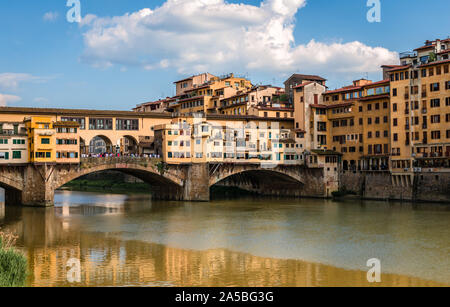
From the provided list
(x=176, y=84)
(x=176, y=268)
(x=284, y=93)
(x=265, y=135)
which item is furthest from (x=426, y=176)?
(x=176, y=84)

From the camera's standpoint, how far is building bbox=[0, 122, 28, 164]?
50000 millimetres

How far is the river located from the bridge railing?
213 inches

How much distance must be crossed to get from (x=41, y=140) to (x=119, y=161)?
8.72 meters

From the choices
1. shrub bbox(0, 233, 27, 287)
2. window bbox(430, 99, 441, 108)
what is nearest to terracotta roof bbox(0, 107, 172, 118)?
window bbox(430, 99, 441, 108)

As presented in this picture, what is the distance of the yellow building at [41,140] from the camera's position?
50.5 meters

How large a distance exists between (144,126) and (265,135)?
1582 centimetres

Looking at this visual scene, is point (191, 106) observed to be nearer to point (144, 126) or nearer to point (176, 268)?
point (144, 126)

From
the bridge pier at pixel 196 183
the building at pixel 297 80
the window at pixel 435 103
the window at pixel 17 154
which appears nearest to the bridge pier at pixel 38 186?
the window at pixel 17 154

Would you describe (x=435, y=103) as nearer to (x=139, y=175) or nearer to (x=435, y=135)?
(x=435, y=135)

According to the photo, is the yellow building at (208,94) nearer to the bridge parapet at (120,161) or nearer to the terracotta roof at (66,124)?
the bridge parapet at (120,161)

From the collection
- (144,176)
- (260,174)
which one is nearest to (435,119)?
(260,174)

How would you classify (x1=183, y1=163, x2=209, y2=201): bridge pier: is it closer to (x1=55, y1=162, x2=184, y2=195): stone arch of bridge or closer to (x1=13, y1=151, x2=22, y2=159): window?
(x1=55, y1=162, x2=184, y2=195): stone arch of bridge

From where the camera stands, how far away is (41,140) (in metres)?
50.8

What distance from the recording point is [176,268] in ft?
81.8
